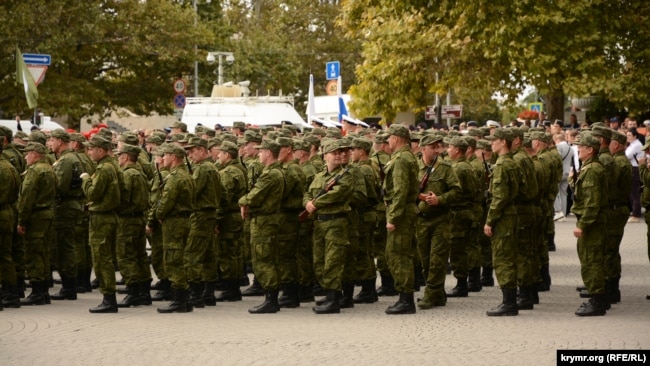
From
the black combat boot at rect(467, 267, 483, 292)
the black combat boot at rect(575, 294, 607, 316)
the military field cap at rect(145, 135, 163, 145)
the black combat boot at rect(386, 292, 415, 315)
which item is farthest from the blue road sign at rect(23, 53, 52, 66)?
the black combat boot at rect(575, 294, 607, 316)

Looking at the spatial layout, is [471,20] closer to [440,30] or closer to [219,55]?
[440,30]

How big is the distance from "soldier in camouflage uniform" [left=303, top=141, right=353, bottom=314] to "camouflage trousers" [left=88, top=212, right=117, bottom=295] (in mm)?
2207

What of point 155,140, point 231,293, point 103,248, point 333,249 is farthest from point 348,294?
point 155,140

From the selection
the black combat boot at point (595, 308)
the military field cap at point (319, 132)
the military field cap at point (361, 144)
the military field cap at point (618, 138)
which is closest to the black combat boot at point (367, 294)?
the military field cap at point (361, 144)

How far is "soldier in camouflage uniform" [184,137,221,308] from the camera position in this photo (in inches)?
607

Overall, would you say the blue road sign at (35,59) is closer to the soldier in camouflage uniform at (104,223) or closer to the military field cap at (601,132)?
the soldier in camouflage uniform at (104,223)

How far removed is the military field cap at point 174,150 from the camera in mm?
15305

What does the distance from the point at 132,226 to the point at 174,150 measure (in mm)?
1033

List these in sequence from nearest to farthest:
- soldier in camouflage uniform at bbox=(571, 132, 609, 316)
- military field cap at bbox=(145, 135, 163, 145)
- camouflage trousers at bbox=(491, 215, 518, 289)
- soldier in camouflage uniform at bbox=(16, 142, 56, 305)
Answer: soldier in camouflage uniform at bbox=(571, 132, 609, 316) → camouflage trousers at bbox=(491, 215, 518, 289) → soldier in camouflage uniform at bbox=(16, 142, 56, 305) → military field cap at bbox=(145, 135, 163, 145)

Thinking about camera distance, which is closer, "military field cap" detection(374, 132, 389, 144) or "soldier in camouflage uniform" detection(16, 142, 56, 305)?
"soldier in camouflage uniform" detection(16, 142, 56, 305)

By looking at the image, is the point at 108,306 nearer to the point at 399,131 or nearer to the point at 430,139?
the point at 399,131

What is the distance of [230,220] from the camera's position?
16.7 m

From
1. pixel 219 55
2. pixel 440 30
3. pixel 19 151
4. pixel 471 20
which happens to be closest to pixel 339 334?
pixel 19 151

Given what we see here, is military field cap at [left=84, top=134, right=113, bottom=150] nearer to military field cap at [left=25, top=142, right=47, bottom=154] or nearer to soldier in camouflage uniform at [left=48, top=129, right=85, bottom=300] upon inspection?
military field cap at [left=25, top=142, right=47, bottom=154]
